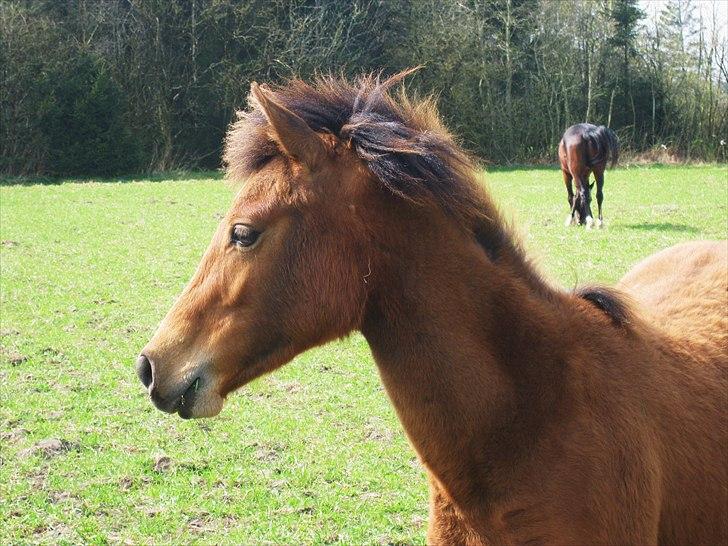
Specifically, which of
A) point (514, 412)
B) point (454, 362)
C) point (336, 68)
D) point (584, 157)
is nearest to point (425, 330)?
point (454, 362)

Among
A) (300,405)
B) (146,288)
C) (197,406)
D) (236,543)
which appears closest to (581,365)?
(197,406)

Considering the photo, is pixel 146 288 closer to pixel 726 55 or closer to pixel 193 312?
pixel 193 312

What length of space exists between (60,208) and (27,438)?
12621 millimetres

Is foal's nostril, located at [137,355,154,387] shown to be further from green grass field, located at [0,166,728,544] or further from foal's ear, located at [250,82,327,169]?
foal's ear, located at [250,82,327,169]

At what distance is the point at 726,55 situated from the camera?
31516 mm

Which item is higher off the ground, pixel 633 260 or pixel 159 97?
pixel 159 97

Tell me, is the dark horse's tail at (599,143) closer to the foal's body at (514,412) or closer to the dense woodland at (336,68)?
the dense woodland at (336,68)

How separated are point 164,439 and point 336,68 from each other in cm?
2345

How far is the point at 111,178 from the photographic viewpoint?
24625 millimetres

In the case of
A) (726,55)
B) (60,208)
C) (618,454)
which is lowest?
(60,208)

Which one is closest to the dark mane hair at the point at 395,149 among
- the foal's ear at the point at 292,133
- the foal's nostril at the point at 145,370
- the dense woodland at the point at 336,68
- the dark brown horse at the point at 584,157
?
the foal's ear at the point at 292,133

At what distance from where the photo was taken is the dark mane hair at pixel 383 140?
2250 millimetres

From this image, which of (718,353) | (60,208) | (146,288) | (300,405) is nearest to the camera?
(718,353)

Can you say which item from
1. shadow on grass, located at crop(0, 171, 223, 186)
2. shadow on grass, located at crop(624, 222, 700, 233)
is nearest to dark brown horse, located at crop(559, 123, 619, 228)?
shadow on grass, located at crop(624, 222, 700, 233)
